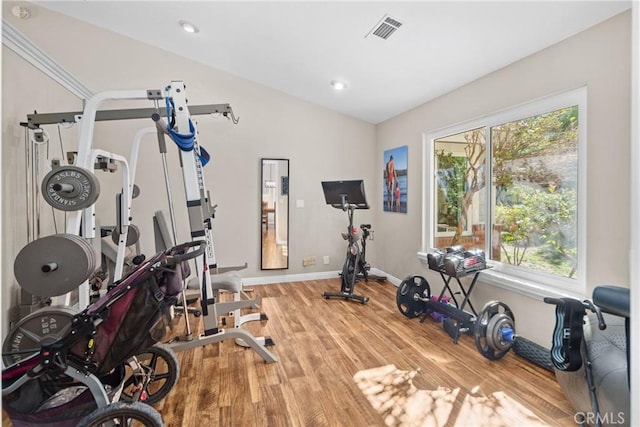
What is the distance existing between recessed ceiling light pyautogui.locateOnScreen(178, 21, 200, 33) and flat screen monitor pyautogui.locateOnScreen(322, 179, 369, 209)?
2.17 meters

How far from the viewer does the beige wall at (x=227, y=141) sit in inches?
146

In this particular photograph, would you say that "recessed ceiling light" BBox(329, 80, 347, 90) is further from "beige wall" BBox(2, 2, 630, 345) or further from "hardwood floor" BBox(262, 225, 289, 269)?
"hardwood floor" BBox(262, 225, 289, 269)

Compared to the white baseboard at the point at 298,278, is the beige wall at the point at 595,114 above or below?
above

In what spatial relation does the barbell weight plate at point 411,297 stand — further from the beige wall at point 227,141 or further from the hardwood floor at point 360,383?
the beige wall at point 227,141

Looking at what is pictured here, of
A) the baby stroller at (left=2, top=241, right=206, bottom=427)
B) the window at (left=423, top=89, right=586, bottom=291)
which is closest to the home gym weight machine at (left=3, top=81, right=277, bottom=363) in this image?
the baby stroller at (left=2, top=241, right=206, bottom=427)

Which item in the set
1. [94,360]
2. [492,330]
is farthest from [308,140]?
[94,360]

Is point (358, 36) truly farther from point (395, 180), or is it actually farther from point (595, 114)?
point (395, 180)

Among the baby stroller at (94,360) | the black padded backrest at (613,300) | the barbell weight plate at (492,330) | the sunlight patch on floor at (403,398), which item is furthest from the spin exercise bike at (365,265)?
the black padded backrest at (613,300)

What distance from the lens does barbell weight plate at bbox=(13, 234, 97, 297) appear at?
1.98 meters

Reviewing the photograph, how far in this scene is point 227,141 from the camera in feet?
14.6

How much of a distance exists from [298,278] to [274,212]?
1026 mm

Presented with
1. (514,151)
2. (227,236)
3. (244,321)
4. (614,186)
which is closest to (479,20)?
(514,151)

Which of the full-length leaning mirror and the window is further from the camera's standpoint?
the full-length leaning mirror

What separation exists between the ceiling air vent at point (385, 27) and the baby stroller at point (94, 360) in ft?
7.62
